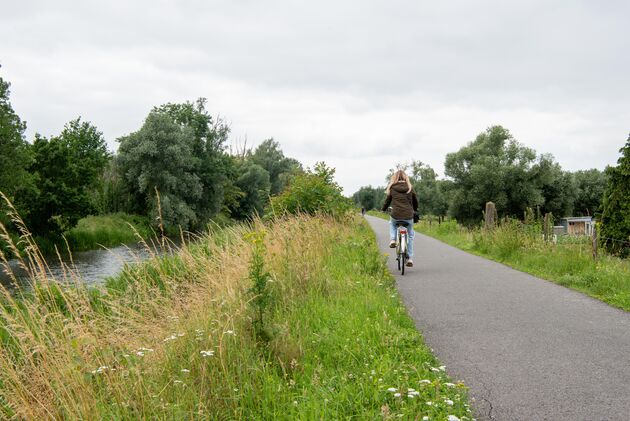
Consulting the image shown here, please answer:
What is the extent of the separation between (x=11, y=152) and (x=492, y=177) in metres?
39.7

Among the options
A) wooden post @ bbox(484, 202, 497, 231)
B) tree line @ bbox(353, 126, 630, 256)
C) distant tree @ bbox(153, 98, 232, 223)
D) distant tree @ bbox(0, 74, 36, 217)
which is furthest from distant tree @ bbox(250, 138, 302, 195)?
wooden post @ bbox(484, 202, 497, 231)

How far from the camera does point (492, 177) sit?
4816 cm

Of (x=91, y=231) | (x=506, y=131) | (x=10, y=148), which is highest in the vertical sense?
(x=506, y=131)

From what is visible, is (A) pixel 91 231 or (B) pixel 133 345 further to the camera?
(A) pixel 91 231

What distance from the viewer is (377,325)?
16.9 ft

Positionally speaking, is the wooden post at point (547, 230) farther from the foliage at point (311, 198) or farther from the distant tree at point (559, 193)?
the distant tree at point (559, 193)

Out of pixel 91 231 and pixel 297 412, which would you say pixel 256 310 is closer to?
pixel 297 412

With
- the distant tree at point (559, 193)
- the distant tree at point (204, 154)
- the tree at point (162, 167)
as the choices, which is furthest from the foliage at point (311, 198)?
the distant tree at point (559, 193)

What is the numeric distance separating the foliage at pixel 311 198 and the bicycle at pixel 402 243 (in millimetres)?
6119

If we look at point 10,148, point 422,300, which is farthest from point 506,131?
point 422,300

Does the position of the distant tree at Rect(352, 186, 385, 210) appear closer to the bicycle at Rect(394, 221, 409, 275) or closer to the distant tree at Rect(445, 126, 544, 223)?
the distant tree at Rect(445, 126, 544, 223)

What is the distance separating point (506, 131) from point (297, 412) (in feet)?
174

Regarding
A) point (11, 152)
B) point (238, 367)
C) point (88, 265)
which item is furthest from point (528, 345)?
point (11, 152)

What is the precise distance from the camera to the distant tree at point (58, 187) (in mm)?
32344
